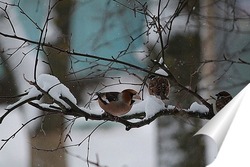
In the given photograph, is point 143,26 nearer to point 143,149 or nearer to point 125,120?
point 143,149

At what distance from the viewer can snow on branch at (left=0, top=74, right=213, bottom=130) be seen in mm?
994

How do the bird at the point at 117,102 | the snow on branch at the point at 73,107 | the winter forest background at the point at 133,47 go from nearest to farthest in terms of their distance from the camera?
1. the snow on branch at the point at 73,107
2. the bird at the point at 117,102
3. the winter forest background at the point at 133,47

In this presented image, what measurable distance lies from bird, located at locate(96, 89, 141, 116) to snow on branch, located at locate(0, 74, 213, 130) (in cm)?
2

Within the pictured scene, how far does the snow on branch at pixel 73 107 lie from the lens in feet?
3.26

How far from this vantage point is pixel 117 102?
1121 mm

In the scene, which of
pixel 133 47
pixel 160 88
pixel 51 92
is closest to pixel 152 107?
pixel 160 88

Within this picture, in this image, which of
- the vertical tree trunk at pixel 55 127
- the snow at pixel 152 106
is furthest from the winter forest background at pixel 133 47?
the snow at pixel 152 106

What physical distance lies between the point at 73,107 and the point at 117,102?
15 centimetres

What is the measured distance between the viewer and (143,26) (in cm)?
173

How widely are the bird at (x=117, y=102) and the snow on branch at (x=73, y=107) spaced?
0.06 feet

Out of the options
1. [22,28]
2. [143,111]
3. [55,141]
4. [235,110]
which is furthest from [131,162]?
[235,110]

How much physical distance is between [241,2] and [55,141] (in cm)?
95

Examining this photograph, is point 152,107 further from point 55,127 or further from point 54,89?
point 55,127

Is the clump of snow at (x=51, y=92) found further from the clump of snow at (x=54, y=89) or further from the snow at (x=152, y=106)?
the snow at (x=152, y=106)
